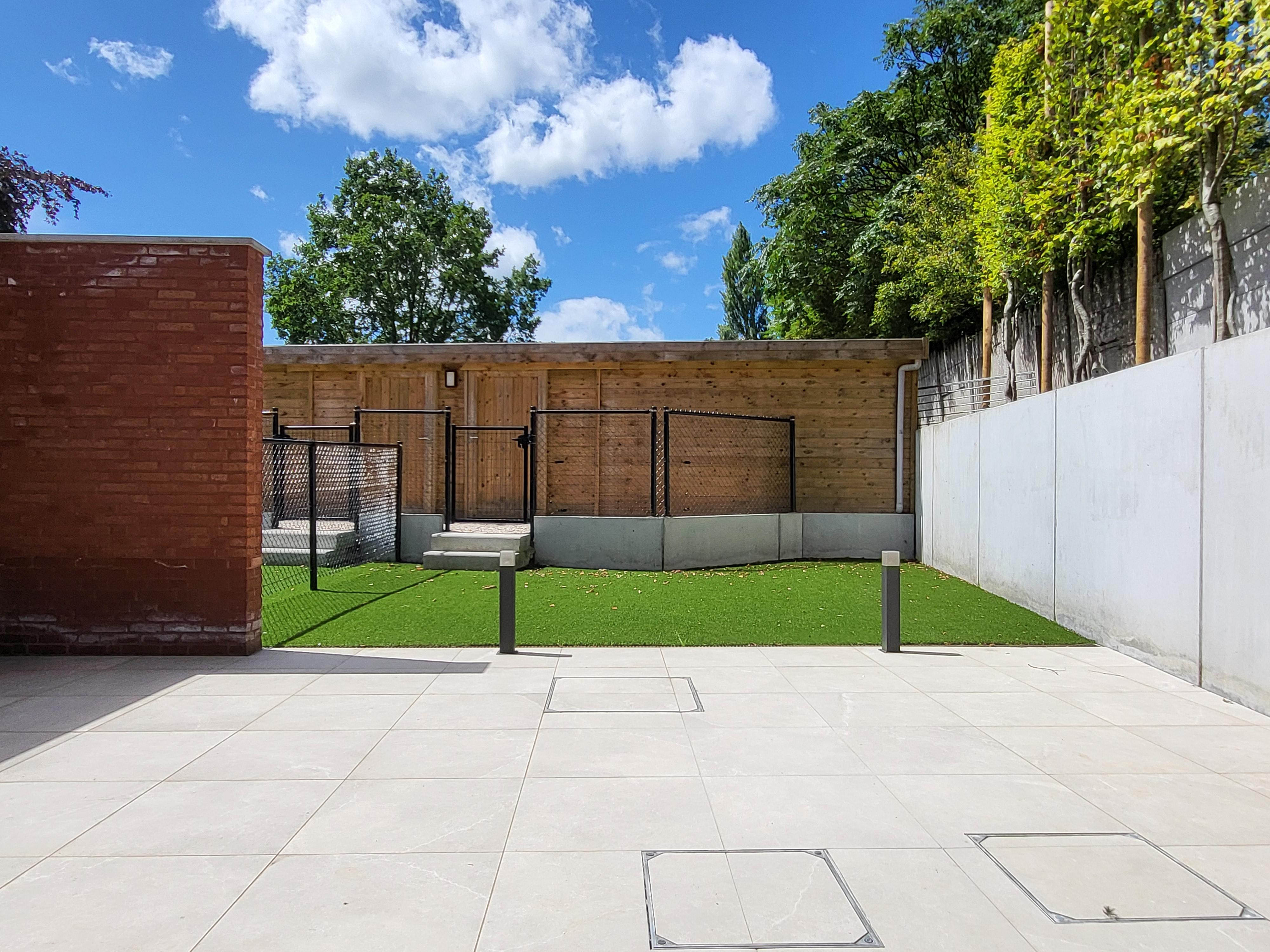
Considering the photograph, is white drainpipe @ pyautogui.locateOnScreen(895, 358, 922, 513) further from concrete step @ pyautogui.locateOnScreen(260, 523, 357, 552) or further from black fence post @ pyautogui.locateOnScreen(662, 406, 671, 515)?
concrete step @ pyautogui.locateOnScreen(260, 523, 357, 552)

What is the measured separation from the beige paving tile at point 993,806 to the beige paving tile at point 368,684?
3147 millimetres

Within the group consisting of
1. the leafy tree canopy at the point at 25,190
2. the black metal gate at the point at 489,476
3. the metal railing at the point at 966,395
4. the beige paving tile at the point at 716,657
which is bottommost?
the beige paving tile at the point at 716,657

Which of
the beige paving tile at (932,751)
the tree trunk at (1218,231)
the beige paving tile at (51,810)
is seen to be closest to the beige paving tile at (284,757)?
the beige paving tile at (51,810)

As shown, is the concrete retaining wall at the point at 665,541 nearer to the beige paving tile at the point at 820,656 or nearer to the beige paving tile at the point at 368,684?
the beige paving tile at the point at 820,656

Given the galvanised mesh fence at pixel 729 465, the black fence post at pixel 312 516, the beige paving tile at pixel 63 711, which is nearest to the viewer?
the beige paving tile at pixel 63 711

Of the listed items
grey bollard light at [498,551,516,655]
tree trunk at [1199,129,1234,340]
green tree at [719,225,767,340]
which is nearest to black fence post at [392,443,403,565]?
grey bollard light at [498,551,516,655]

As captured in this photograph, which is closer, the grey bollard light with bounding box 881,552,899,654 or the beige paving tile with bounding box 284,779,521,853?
the beige paving tile with bounding box 284,779,521,853

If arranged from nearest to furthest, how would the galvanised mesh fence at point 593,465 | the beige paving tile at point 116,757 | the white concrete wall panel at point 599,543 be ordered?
1. the beige paving tile at point 116,757
2. the white concrete wall panel at point 599,543
3. the galvanised mesh fence at point 593,465

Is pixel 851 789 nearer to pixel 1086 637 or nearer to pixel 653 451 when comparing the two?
pixel 1086 637

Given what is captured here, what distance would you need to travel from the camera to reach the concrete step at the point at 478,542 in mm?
10508

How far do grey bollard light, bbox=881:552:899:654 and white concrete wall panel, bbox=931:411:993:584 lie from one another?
12.3ft

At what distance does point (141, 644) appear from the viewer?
589 centimetres

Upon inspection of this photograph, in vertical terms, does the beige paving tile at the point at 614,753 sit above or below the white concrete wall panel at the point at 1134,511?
below

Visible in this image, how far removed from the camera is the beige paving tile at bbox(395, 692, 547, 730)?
4.20 metres
